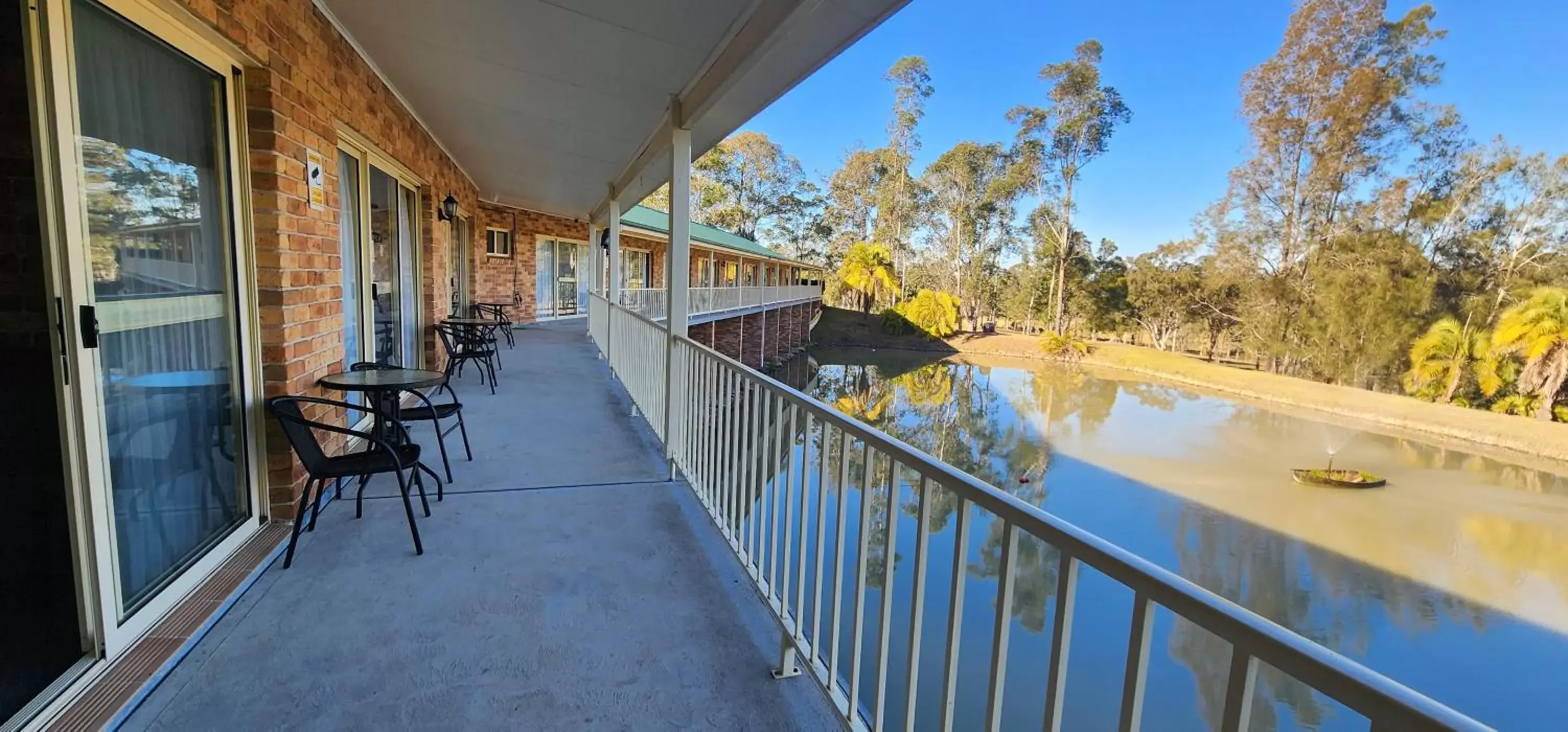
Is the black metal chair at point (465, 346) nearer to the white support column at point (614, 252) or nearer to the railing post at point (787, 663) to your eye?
the white support column at point (614, 252)

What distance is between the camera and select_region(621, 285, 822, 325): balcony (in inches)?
506

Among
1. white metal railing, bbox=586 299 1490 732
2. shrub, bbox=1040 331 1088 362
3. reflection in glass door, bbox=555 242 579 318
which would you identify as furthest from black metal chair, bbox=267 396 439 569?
shrub, bbox=1040 331 1088 362

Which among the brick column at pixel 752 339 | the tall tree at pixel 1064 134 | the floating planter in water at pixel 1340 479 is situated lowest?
the floating planter in water at pixel 1340 479

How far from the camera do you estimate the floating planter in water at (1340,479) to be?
18516 millimetres

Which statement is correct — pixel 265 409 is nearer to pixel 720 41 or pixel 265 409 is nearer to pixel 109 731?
pixel 109 731

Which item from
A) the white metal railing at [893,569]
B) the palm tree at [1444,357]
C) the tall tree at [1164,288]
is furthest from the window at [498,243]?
the tall tree at [1164,288]

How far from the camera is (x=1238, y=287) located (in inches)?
1256

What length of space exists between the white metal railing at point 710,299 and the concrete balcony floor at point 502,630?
13.9 ft

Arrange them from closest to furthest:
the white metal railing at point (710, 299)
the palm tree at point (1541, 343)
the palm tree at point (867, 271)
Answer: the white metal railing at point (710, 299)
the palm tree at point (1541, 343)
the palm tree at point (867, 271)

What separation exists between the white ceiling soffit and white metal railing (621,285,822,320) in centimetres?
231

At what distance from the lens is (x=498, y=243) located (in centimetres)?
1155

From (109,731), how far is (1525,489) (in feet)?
89.6

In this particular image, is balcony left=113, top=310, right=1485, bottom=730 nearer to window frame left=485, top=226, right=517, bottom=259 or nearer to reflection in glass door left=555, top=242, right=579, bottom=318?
window frame left=485, top=226, right=517, bottom=259

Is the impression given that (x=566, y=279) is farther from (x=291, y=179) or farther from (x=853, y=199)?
(x=853, y=199)
